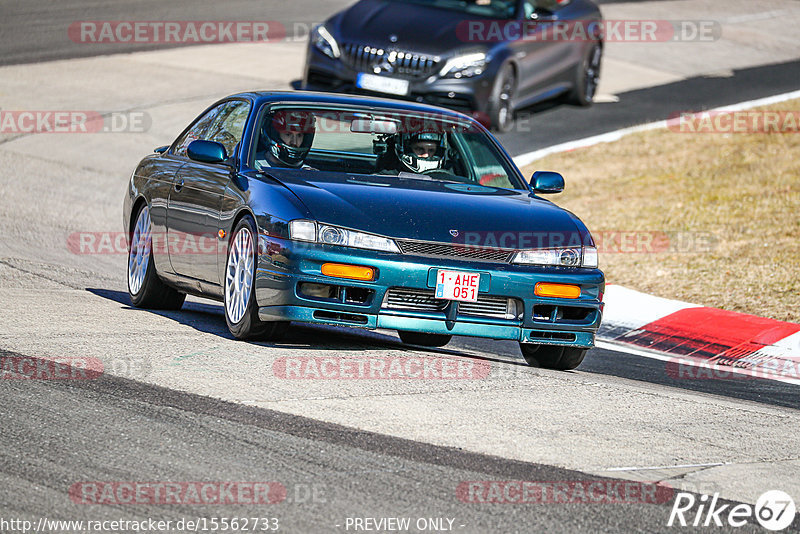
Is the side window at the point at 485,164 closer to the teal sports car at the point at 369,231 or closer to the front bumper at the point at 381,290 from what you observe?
the teal sports car at the point at 369,231

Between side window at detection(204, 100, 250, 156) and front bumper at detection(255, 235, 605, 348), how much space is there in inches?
54.5

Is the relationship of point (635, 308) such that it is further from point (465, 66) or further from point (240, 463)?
point (240, 463)

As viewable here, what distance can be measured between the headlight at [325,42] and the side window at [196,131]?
6.57 metres

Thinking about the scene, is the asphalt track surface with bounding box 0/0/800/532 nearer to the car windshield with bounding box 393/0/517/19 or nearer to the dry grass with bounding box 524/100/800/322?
the dry grass with bounding box 524/100/800/322

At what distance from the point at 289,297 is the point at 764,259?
242 inches

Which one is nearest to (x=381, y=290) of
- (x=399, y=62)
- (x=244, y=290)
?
(x=244, y=290)

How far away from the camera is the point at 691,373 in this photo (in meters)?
8.93

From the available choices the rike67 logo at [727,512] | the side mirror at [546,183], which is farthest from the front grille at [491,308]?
the rike67 logo at [727,512]

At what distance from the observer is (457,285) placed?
24.0 ft

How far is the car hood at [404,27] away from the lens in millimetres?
15719

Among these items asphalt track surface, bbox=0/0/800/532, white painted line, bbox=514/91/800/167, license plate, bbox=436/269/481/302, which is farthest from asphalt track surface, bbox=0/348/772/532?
white painted line, bbox=514/91/800/167

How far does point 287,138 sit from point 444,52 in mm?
7470

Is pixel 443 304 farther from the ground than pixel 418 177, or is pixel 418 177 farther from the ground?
pixel 418 177

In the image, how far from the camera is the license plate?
7273mm
